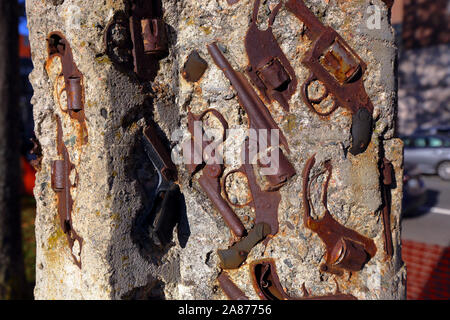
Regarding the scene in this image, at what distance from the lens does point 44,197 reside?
179 centimetres

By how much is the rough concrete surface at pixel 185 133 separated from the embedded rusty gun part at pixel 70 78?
4 centimetres

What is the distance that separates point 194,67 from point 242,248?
767 mm

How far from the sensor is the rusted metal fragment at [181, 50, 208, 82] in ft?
5.31

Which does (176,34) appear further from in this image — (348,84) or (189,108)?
(348,84)

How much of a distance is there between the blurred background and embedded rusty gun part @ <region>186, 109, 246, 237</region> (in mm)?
778

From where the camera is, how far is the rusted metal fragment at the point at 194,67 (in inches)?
63.7

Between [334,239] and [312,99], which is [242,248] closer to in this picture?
[334,239]

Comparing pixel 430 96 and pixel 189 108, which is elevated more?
pixel 430 96

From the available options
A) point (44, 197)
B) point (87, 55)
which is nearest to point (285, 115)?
point (87, 55)

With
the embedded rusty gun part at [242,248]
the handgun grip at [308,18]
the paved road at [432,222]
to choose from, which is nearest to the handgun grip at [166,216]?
the embedded rusty gun part at [242,248]

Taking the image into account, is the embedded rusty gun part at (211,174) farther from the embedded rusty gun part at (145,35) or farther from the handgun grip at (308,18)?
the handgun grip at (308,18)

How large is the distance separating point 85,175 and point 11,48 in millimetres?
2935

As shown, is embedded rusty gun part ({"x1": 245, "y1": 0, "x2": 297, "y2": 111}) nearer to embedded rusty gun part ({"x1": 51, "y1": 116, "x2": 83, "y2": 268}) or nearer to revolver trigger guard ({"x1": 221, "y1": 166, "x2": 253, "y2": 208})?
revolver trigger guard ({"x1": 221, "y1": 166, "x2": 253, "y2": 208})

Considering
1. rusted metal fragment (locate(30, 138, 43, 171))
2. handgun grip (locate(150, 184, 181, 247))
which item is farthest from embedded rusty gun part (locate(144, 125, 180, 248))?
rusted metal fragment (locate(30, 138, 43, 171))
